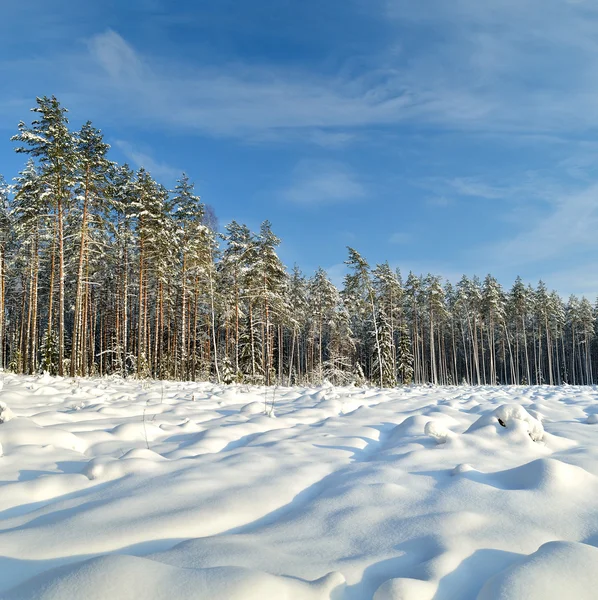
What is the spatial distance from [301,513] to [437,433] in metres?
1.79

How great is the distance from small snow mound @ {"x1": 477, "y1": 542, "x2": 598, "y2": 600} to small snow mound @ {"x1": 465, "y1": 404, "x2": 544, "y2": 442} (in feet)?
7.66

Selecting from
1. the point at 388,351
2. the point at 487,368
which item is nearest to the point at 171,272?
the point at 388,351

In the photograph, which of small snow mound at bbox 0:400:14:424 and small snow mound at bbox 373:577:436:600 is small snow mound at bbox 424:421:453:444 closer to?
small snow mound at bbox 373:577:436:600

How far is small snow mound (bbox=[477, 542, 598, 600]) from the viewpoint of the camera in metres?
1.30

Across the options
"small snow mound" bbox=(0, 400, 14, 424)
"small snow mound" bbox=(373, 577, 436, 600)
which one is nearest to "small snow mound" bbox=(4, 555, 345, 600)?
"small snow mound" bbox=(373, 577, 436, 600)

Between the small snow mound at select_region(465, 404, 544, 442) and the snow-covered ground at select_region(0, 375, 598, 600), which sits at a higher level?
the small snow mound at select_region(465, 404, 544, 442)

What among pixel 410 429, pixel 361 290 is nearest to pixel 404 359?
pixel 361 290

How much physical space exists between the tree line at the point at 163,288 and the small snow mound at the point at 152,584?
14.6m

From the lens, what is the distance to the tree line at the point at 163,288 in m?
17.3

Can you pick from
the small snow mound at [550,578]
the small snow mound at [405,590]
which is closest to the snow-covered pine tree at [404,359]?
the small snow mound at [550,578]

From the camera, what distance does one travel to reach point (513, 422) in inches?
147

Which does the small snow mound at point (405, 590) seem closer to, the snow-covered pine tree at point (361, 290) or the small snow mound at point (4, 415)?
the small snow mound at point (4, 415)

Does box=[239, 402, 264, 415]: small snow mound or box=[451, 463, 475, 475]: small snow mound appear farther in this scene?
box=[239, 402, 264, 415]: small snow mound

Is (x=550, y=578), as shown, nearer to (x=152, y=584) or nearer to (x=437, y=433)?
(x=152, y=584)
